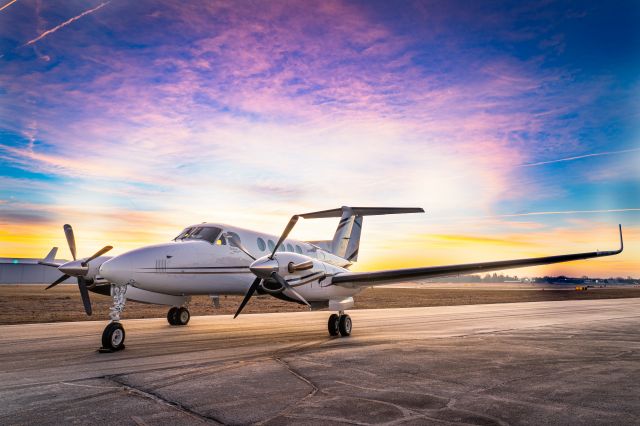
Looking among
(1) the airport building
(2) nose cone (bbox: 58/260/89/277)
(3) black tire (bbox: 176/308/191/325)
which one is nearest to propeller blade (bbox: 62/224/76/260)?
(2) nose cone (bbox: 58/260/89/277)

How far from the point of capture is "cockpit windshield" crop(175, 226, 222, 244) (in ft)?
48.8

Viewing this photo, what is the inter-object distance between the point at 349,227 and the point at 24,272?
132m

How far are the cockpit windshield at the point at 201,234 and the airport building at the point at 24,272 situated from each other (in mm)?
122359

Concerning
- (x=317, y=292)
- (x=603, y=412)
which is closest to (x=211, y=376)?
(x=603, y=412)

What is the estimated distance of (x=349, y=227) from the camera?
901 inches

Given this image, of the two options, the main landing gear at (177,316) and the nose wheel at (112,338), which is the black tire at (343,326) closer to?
the nose wheel at (112,338)

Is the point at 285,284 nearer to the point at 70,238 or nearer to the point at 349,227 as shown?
the point at 70,238

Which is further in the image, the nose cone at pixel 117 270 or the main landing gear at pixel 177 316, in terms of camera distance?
the main landing gear at pixel 177 316

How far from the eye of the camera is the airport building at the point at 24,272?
4751 inches

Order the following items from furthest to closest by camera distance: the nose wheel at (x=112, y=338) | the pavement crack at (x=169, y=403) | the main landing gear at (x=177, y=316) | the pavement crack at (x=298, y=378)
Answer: the main landing gear at (x=177, y=316), the nose wheel at (x=112, y=338), the pavement crack at (x=298, y=378), the pavement crack at (x=169, y=403)

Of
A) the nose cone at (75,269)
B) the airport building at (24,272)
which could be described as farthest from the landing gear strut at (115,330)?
the airport building at (24,272)

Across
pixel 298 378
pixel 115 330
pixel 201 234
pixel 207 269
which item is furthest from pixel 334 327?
pixel 298 378

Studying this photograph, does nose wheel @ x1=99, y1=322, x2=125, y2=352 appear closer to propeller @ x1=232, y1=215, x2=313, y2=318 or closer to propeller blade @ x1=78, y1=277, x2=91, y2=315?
propeller @ x1=232, y1=215, x2=313, y2=318

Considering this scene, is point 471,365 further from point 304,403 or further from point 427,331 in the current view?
point 427,331
